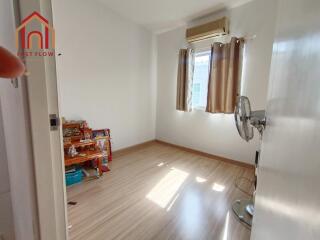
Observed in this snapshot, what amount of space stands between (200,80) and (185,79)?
28 cm

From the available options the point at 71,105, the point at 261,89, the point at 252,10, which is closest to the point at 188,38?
the point at 252,10

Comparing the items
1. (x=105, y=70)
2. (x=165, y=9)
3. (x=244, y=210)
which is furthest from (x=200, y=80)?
(x=244, y=210)

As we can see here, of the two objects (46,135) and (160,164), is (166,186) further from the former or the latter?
(46,135)

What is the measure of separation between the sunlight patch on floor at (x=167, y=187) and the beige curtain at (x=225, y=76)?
1.20 meters

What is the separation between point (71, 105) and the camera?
7.72ft

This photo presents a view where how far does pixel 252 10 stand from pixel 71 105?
291cm

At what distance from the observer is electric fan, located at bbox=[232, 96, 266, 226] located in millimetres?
1241

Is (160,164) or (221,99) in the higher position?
(221,99)

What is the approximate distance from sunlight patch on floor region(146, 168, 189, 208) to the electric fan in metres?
0.67

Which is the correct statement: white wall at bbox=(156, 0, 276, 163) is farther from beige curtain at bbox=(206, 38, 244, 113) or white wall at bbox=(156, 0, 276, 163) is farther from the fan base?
the fan base

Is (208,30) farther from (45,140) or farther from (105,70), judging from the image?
(45,140)

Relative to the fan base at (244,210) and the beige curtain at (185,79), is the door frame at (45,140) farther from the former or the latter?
the beige curtain at (185,79)

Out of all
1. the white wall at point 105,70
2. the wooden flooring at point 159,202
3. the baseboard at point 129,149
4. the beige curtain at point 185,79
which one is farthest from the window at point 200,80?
the baseboard at point 129,149

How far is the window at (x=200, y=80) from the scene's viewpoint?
2921 millimetres
